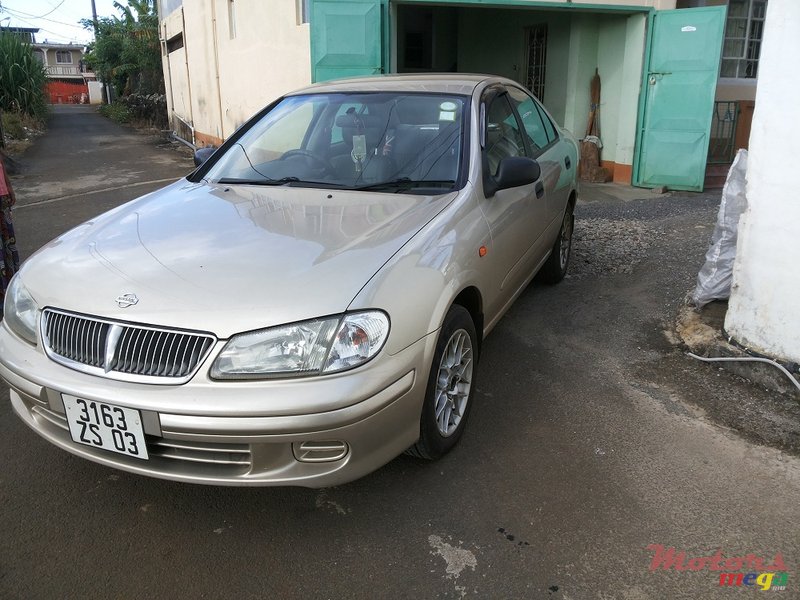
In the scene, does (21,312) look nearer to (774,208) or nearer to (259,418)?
(259,418)

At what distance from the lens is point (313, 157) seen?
3.63 meters

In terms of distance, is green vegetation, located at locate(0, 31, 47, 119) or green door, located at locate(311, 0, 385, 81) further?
green vegetation, located at locate(0, 31, 47, 119)

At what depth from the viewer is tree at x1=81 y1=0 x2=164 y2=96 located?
77.0ft

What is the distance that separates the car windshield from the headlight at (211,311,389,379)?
120 centimetres

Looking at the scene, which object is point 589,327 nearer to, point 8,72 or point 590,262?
point 590,262

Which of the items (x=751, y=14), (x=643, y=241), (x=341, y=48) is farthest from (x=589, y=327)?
(x=751, y=14)

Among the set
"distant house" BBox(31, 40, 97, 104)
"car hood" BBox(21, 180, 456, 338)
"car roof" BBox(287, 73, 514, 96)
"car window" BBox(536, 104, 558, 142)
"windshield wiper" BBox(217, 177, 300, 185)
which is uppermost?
"distant house" BBox(31, 40, 97, 104)

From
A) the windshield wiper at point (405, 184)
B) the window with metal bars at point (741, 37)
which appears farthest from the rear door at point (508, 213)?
the window with metal bars at point (741, 37)

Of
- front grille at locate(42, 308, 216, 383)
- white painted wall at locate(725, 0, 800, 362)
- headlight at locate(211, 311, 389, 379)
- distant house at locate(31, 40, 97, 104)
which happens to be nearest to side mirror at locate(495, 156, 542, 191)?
white painted wall at locate(725, 0, 800, 362)

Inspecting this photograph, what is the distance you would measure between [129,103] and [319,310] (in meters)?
26.4

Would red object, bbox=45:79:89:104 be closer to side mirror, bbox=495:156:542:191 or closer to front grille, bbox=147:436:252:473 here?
side mirror, bbox=495:156:542:191

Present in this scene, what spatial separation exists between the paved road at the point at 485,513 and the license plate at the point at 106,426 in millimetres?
425

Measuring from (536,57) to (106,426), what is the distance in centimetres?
1023

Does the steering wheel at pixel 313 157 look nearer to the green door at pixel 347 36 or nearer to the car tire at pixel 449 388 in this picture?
the car tire at pixel 449 388
